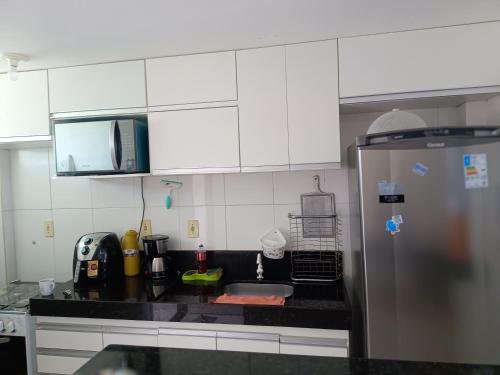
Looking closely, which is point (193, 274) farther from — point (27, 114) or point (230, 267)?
point (27, 114)

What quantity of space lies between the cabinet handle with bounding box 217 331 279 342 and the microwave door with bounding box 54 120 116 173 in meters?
1.07

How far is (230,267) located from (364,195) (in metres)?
1.06

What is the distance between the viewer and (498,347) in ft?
4.63

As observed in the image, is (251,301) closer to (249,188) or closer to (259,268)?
(259,268)

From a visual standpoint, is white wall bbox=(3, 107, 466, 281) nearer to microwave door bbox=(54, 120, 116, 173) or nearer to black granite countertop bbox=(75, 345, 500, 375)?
microwave door bbox=(54, 120, 116, 173)

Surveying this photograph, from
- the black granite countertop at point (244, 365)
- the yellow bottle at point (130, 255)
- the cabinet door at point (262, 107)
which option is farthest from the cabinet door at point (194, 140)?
the black granite countertop at point (244, 365)

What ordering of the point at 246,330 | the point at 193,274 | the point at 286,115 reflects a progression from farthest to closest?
the point at 193,274
the point at 286,115
the point at 246,330

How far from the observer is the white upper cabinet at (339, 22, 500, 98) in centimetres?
162

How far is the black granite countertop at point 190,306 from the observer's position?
5.14 ft

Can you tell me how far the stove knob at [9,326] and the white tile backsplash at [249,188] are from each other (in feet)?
4.41

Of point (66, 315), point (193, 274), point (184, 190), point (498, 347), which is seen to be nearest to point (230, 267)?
point (193, 274)

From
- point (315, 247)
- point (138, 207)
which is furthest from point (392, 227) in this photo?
point (138, 207)

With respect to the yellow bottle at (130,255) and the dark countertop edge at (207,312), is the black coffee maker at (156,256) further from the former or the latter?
the dark countertop edge at (207,312)

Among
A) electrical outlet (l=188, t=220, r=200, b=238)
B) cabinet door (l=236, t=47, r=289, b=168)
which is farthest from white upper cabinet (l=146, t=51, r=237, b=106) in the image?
electrical outlet (l=188, t=220, r=200, b=238)
